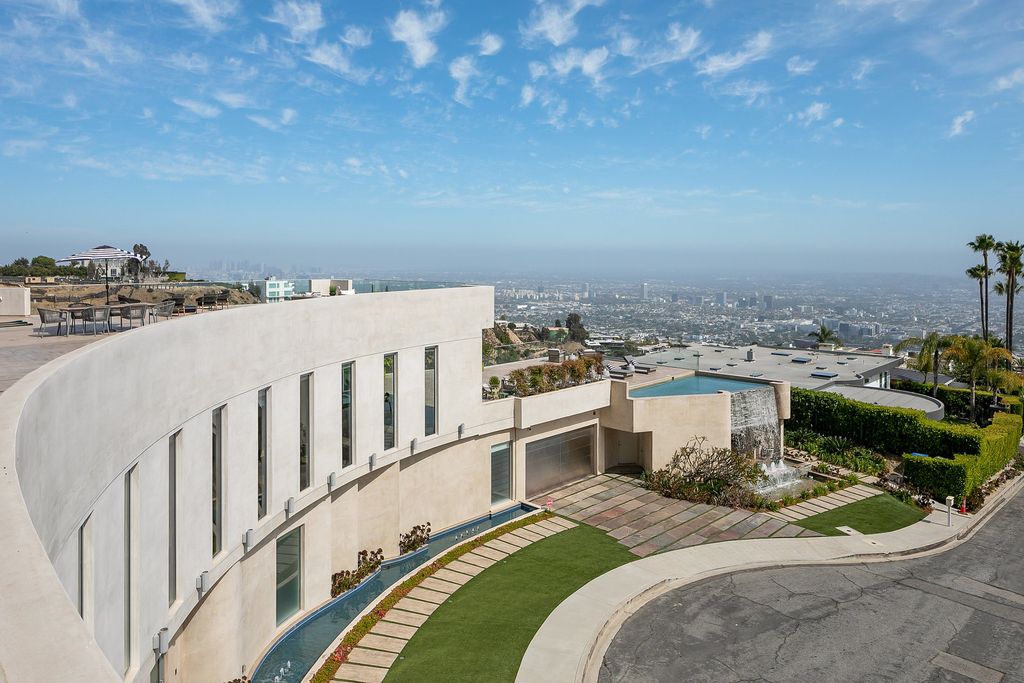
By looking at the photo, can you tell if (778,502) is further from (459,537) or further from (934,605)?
(459,537)

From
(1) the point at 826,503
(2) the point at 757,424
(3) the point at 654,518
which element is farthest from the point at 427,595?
(2) the point at 757,424

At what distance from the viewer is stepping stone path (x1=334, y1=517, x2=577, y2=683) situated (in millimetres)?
13719

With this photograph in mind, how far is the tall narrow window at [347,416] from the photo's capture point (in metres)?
17.1

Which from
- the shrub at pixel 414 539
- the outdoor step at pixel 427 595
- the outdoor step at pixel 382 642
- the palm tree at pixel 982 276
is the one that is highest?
the palm tree at pixel 982 276

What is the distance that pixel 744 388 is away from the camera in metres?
29.0

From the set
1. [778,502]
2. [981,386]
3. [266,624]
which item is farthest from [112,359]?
[981,386]

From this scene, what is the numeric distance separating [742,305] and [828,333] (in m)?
109

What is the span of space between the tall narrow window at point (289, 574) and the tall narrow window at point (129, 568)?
6.67 metres

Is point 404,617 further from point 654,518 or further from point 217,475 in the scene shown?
point 654,518

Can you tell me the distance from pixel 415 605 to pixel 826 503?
16.1 m

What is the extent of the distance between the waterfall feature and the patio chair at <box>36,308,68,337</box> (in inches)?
934

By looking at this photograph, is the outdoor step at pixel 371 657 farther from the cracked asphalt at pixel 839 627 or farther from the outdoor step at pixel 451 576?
the cracked asphalt at pixel 839 627

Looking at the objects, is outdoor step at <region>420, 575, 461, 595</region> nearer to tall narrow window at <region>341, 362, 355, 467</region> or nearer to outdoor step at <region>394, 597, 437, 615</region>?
outdoor step at <region>394, 597, 437, 615</region>

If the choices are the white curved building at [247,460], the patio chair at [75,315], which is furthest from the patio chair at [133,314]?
the white curved building at [247,460]
